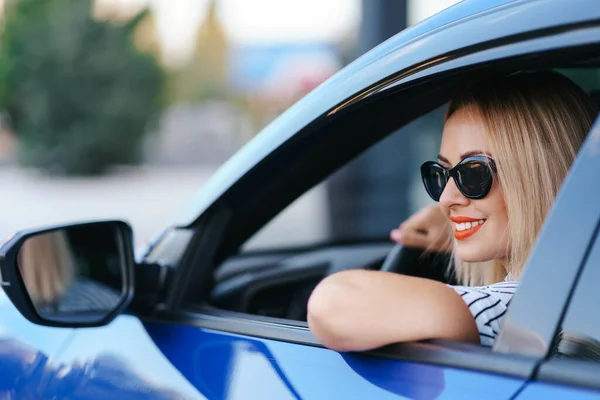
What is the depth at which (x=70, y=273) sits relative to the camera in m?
2.45

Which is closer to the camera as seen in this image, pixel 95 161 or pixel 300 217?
pixel 300 217

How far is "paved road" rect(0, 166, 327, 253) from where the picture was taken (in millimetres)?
13414

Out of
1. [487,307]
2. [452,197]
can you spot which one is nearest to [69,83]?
[452,197]

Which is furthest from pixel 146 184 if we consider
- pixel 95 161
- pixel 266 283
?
pixel 266 283

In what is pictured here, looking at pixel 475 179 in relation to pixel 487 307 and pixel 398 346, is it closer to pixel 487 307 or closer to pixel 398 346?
pixel 487 307

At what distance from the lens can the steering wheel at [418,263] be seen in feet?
7.30

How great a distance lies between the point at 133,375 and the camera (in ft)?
5.70

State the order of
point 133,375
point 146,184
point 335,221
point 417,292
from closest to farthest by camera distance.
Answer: point 417,292 < point 133,375 < point 335,221 < point 146,184

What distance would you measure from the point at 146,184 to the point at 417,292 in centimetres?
2862

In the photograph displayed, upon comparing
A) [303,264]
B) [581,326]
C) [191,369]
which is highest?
[581,326]

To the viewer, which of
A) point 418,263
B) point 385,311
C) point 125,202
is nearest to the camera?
point 385,311

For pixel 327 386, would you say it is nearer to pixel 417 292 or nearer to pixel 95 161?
pixel 417 292

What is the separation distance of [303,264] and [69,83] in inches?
1212

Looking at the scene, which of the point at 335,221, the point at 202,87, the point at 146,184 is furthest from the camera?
the point at 202,87
